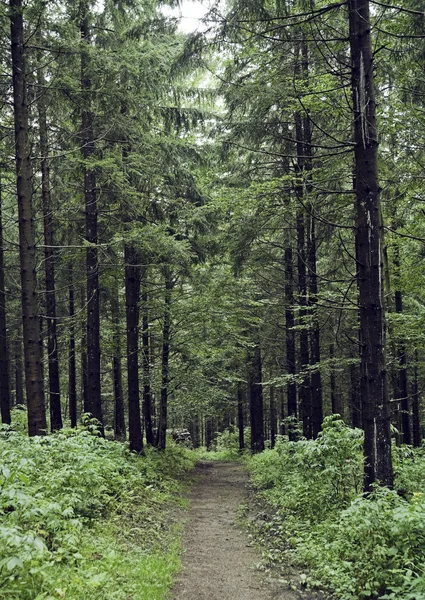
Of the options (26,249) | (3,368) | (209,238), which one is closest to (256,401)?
(209,238)

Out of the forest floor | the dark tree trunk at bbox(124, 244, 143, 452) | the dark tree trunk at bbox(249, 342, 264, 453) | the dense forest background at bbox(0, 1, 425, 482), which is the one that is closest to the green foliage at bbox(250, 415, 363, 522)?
the dense forest background at bbox(0, 1, 425, 482)

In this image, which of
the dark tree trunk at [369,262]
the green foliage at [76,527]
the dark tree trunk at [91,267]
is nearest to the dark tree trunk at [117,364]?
the dark tree trunk at [91,267]

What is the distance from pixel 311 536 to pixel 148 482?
622 centimetres

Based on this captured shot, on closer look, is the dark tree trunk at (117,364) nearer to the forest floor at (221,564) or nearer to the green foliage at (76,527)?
the green foliage at (76,527)

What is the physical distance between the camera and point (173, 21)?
11.9 m

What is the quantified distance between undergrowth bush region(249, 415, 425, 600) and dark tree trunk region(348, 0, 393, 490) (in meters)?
0.68

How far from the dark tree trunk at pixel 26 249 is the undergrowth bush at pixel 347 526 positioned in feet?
17.1

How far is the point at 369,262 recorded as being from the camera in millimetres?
6816

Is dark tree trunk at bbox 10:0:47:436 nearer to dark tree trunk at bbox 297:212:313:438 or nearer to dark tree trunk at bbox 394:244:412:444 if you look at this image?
dark tree trunk at bbox 297:212:313:438

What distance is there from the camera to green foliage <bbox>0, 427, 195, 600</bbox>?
4.30 metres

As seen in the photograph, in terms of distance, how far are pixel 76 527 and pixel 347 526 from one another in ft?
11.4

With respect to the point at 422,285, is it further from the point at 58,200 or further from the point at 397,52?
the point at 58,200

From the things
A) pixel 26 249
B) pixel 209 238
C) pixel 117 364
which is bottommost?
pixel 117 364

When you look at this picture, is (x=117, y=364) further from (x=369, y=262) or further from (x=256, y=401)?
(x=369, y=262)
